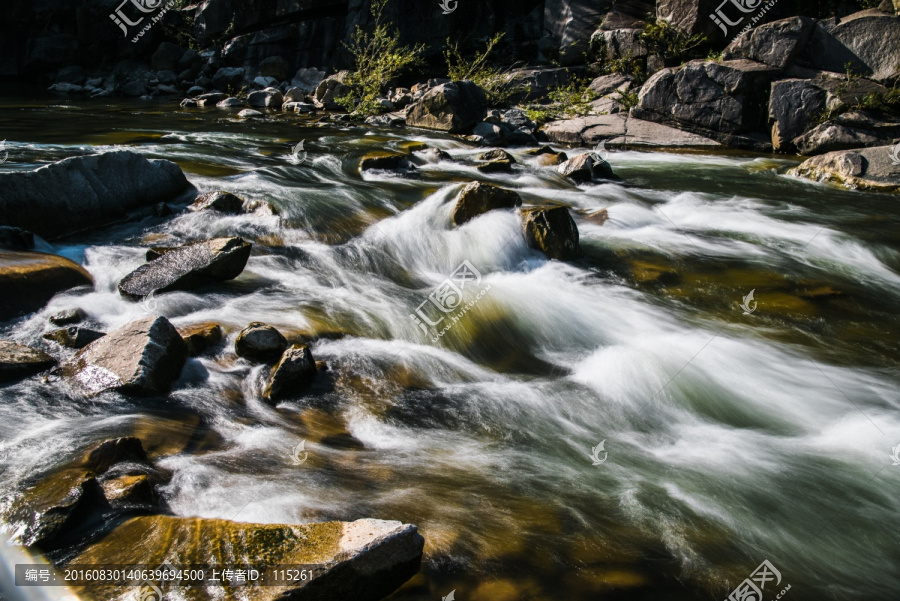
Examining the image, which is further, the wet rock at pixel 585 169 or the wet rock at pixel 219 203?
the wet rock at pixel 585 169

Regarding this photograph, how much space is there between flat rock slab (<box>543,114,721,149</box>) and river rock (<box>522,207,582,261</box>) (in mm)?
7562

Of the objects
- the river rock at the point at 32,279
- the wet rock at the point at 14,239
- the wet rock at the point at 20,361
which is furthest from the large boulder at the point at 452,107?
the wet rock at the point at 20,361

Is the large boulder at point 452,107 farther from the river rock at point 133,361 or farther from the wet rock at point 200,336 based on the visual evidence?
the river rock at point 133,361

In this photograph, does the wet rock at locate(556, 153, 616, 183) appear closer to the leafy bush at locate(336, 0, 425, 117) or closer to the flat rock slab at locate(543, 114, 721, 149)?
the flat rock slab at locate(543, 114, 721, 149)

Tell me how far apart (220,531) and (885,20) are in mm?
15820

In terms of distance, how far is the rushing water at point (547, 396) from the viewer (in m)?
2.91

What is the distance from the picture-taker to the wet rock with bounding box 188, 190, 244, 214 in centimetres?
735

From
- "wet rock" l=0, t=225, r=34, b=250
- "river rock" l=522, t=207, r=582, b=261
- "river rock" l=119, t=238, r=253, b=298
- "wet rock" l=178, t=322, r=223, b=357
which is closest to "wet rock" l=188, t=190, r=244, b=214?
"river rock" l=119, t=238, r=253, b=298

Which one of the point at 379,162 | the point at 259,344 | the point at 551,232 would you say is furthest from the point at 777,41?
the point at 259,344

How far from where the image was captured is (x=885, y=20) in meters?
12.4

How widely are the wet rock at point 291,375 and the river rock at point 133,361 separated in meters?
0.68

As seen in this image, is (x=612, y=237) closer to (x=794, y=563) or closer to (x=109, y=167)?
(x=794, y=563)

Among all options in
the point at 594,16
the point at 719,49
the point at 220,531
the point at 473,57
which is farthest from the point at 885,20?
the point at 220,531

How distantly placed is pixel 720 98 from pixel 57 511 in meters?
14.1
